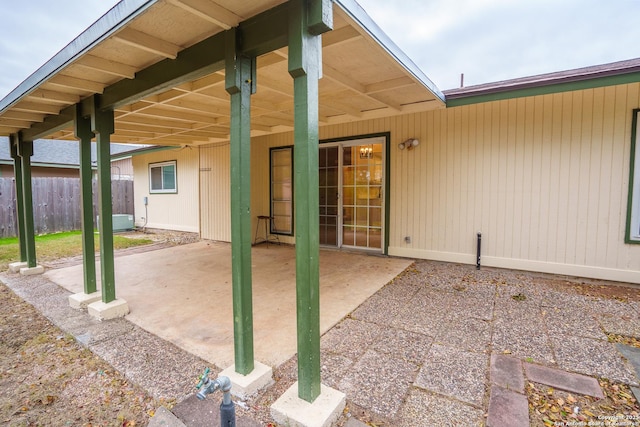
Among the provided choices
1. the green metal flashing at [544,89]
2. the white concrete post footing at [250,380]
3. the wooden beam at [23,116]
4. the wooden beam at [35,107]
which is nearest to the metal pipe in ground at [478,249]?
the green metal flashing at [544,89]

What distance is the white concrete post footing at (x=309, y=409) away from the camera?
Answer: 1.45m

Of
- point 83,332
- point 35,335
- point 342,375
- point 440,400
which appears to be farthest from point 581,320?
point 35,335

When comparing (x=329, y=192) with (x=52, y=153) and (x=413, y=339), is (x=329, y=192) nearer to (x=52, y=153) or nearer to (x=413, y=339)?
(x=413, y=339)

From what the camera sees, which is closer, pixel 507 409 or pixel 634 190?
pixel 507 409

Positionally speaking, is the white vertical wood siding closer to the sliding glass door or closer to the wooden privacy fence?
the sliding glass door

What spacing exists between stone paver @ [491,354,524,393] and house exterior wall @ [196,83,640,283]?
267 centimetres

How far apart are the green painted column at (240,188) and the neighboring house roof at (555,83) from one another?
325cm

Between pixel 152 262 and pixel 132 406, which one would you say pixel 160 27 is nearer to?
pixel 132 406

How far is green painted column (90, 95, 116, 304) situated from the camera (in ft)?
9.37

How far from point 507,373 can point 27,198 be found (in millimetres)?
6118

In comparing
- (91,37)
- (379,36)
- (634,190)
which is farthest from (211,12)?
(634,190)

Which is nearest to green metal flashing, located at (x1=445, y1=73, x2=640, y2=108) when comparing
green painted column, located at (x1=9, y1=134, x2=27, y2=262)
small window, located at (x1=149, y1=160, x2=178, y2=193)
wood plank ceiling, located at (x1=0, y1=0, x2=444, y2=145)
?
wood plank ceiling, located at (x1=0, y1=0, x2=444, y2=145)

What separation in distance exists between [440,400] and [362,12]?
2.36m

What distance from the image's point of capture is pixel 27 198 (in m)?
4.35
